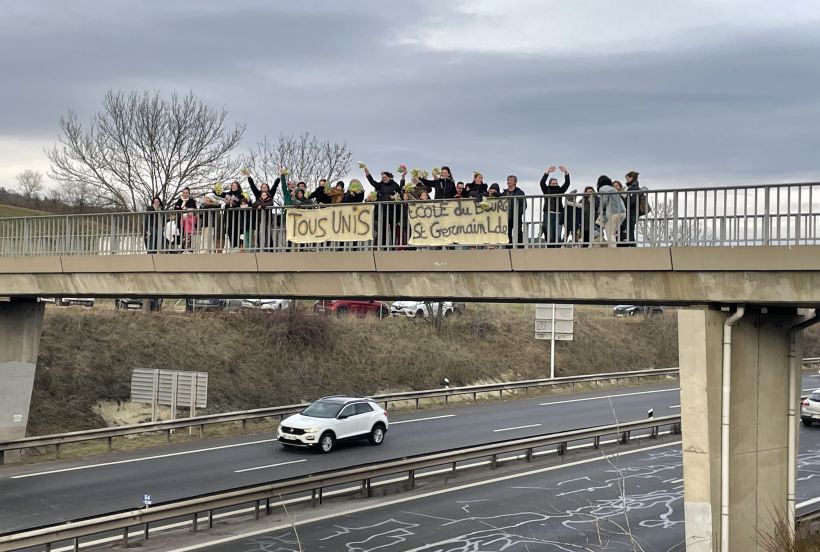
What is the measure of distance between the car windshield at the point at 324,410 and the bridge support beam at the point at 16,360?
306 inches

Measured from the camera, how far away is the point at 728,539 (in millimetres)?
13219

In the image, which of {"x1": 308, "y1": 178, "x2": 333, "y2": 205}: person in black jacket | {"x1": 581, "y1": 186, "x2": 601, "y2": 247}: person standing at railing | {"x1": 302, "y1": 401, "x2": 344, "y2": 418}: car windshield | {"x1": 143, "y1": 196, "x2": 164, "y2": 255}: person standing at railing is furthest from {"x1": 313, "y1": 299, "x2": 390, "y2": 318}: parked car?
{"x1": 581, "y1": 186, "x2": 601, "y2": 247}: person standing at railing

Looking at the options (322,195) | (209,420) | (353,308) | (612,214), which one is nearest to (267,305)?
(353,308)

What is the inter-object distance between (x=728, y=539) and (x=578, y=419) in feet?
62.9

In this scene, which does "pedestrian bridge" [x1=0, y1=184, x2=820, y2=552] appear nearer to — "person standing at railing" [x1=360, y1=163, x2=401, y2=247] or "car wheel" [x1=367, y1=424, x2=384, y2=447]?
"person standing at railing" [x1=360, y1=163, x2=401, y2=247]

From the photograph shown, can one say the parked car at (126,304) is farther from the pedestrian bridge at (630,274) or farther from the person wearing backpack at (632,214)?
the person wearing backpack at (632,214)

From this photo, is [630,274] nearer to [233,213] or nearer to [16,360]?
[233,213]

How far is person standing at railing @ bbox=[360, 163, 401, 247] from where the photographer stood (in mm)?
17328

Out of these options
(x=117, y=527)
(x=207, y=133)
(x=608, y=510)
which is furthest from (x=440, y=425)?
(x=207, y=133)

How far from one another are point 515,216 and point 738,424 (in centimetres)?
486

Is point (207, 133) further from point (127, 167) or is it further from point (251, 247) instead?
point (251, 247)

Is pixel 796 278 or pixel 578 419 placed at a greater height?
pixel 796 278

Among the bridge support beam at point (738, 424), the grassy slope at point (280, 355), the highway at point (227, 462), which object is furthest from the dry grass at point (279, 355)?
the bridge support beam at point (738, 424)

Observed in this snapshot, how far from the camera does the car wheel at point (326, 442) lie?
25312mm
